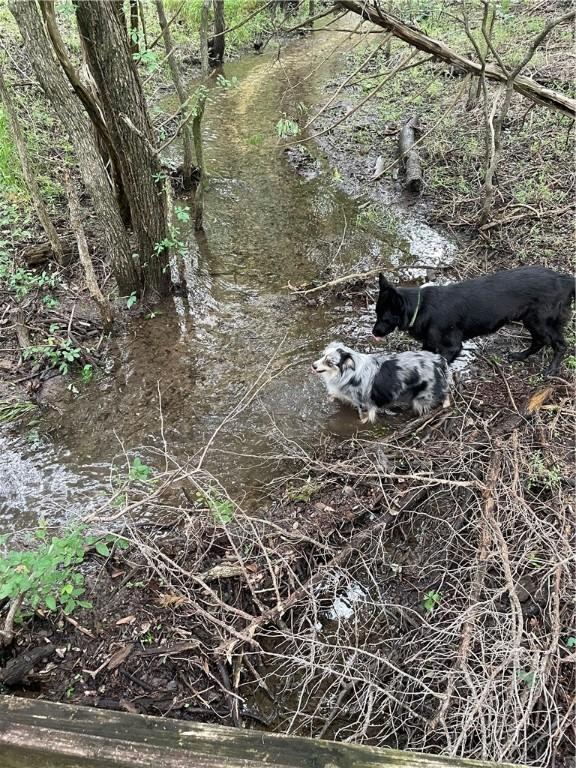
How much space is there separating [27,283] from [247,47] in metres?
13.5

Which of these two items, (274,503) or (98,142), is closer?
(274,503)

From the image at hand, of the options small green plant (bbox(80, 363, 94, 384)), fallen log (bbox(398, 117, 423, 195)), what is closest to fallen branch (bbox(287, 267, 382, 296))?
fallen log (bbox(398, 117, 423, 195))

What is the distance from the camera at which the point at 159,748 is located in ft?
5.47

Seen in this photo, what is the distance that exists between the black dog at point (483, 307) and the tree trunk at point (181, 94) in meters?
3.45

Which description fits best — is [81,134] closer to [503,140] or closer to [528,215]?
[528,215]

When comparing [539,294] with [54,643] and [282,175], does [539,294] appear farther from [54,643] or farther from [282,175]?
[282,175]

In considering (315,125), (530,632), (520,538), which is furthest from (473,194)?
(530,632)

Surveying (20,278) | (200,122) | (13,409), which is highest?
(200,122)

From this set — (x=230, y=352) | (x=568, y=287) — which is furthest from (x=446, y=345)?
(x=230, y=352)

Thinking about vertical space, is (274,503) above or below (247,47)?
below

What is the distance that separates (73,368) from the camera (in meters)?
6.02

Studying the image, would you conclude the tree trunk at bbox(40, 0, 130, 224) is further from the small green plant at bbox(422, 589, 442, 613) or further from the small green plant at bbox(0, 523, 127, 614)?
the small green plant at bbox(422, 589, 442, 613)

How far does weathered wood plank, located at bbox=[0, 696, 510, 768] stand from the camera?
164 cm

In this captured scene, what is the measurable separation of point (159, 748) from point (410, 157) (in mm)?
9939
